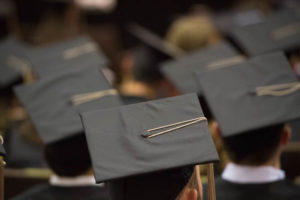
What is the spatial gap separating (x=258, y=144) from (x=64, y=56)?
5.98 feet

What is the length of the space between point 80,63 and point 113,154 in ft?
6.37

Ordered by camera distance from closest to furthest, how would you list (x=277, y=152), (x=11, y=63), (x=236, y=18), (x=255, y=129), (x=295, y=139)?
(x=255, y=129), (x=277, y=152), (x=295, y=139), (x=11, y=63), (x=236, y=18)

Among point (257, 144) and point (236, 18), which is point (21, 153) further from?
point (236, 18)

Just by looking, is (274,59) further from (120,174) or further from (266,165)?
(120,174)

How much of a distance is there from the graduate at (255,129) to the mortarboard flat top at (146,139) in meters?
0.46

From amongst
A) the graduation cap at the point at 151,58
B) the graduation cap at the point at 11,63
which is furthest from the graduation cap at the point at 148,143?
the graduation cap at the point at 151,58

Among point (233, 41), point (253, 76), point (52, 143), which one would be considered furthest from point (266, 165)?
point (233, 41)

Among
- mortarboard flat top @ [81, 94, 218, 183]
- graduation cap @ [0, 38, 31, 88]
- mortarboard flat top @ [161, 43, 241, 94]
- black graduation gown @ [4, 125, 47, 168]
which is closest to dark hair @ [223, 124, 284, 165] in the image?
mortarboard flat top @ [81, 94, 218, 183]

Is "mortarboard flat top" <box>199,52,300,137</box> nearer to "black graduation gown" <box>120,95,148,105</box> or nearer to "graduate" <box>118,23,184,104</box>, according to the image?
"black graduation gown" <box>120,95,148,105</box>

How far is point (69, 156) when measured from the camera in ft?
10.2

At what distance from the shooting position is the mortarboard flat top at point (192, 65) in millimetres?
3957

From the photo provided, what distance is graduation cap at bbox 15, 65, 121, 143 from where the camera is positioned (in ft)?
10.3

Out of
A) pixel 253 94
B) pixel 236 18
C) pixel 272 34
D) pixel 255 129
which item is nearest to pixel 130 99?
pixel 253 94

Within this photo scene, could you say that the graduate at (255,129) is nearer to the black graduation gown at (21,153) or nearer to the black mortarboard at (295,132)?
the black mortarboard at (295,132)
